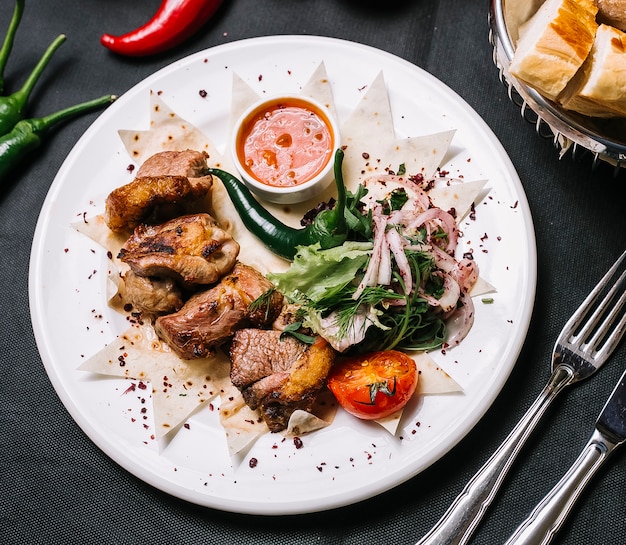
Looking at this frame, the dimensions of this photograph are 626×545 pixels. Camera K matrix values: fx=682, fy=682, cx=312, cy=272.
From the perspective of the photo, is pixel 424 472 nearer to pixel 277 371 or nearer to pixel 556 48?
pixel 277 371

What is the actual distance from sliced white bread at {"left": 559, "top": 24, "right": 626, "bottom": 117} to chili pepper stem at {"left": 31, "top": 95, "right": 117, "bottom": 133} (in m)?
3.27

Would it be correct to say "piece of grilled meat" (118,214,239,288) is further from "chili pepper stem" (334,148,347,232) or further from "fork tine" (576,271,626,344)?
"fork tine" (576,271,626,344)

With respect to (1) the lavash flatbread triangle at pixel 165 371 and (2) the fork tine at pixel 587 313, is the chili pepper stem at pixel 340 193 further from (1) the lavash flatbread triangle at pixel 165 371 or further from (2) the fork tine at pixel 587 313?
(2) the fork tine at pixel 587 313

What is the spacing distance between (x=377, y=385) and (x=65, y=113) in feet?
10.3

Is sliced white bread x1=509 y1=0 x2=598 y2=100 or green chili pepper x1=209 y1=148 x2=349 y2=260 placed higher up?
sliced white bread x1=509 y1=0 x2=598 y2=100

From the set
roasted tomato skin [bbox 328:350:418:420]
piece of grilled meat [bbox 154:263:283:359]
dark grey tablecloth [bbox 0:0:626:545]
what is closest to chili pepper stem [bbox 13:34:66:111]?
dark grey tablecloth [bbox 0:0:626:545]

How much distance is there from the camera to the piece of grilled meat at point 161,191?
432cm

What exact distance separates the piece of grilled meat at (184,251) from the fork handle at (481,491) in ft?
6.60

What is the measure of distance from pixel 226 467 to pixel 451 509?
138 cm

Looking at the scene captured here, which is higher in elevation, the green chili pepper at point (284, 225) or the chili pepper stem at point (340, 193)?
the chili pepper stem at point (340, 193)

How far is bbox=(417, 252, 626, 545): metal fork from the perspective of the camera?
404cm

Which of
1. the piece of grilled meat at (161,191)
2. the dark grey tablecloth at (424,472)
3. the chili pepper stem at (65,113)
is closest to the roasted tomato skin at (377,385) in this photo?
the dark grey tablecloth at (424,472)

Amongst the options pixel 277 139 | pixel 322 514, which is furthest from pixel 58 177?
pixel 322 514

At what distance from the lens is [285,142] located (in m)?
4.62
